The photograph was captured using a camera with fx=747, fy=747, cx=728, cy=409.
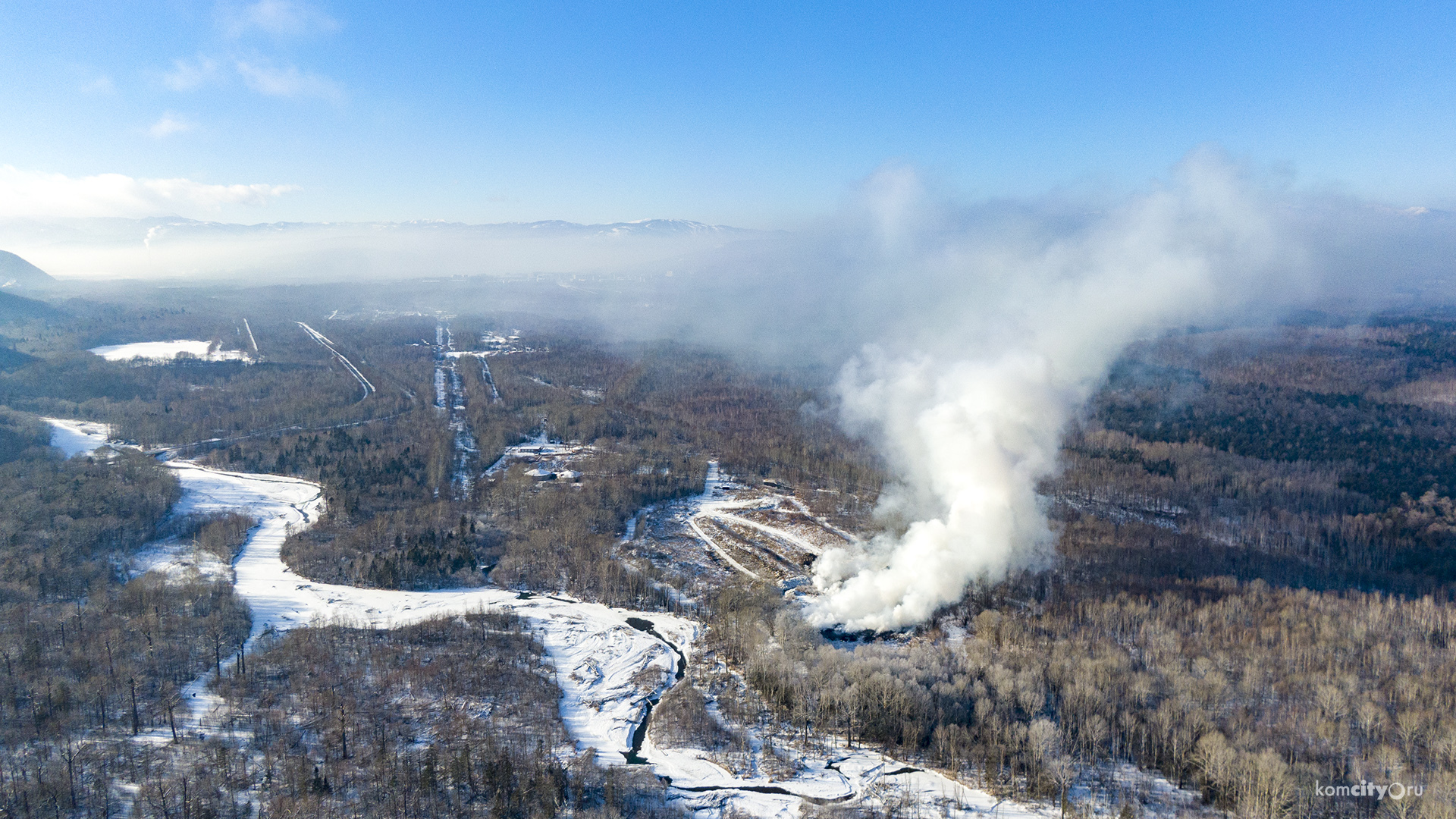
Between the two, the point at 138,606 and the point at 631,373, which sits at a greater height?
the point at 631,373

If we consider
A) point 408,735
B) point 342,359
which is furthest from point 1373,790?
point 342,359

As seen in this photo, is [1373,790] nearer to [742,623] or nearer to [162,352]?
[742,623]

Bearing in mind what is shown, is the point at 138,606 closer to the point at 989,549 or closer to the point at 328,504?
the point at 328,504

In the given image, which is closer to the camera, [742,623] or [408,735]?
[408,735]

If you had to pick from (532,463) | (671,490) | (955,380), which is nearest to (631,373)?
(532,463)

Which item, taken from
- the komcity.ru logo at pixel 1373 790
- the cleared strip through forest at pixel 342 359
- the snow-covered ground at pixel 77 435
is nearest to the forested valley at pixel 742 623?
the komcity.ru logo at pixel 1373 790

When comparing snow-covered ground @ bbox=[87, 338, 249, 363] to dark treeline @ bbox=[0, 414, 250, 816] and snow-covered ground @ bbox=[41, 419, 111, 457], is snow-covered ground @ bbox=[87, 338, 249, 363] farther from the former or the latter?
dark treeline @ bbox=[0, 414, 250, 816]
